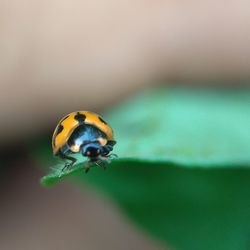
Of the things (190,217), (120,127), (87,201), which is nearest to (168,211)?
(190,217)

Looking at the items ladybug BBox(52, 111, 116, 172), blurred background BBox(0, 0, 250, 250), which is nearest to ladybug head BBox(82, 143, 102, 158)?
ladybug BBox(52, 111, 116, 172)

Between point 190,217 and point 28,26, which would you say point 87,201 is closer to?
point 28,26

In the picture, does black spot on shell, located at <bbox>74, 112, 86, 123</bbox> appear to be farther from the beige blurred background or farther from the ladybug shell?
the beige blurred background

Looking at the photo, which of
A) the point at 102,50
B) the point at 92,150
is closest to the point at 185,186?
the point at 92,150

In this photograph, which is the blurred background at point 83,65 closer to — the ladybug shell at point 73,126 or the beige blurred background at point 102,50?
the beige blurred background at point 102,50

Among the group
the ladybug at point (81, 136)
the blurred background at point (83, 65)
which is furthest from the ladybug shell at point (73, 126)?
the blurred background at point (83, 65)

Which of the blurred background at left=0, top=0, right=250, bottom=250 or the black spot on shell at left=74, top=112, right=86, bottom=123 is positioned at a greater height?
the blurred background at left=0, top=0, right=250, bottom=250
